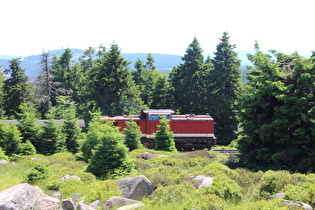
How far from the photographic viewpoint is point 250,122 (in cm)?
2075

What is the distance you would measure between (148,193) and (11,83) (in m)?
45.2

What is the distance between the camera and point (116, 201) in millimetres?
9750

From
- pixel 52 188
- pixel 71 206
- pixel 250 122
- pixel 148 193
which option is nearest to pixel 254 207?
pixel 148 193

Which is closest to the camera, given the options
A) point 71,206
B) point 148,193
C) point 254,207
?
point 254,207

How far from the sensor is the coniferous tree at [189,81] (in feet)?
142

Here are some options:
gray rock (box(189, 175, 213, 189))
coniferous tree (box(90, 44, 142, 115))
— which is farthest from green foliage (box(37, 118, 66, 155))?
gray rock (box(189, 175, 213, 189))

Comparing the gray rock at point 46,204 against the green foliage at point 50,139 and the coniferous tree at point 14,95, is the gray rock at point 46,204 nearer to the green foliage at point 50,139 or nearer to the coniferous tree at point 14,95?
the green foliage at point 50,139

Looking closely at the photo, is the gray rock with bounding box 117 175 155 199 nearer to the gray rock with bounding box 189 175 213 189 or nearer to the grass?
the grass

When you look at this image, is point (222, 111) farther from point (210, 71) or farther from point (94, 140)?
point (94, 140)

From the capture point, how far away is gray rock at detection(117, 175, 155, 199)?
1080 centimetres

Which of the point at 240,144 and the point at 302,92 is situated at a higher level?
the point at 302,92

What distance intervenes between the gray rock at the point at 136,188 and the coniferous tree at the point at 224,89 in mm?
31121

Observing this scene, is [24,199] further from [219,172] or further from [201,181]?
[219,172]

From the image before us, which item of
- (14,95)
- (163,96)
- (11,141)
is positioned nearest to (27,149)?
(11,141)
